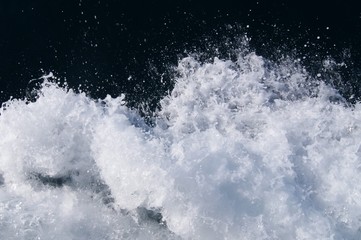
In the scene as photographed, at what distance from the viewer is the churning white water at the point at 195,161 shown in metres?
4.77

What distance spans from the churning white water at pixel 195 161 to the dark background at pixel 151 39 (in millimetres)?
310

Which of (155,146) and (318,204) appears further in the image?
(155,146)

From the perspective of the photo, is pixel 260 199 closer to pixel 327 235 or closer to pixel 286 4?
pixel 327 235

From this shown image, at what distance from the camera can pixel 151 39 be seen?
21.4 ft

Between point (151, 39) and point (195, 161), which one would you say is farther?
point (151, 39)

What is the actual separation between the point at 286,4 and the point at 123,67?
2584 millimetres

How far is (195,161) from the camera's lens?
492 centimetres

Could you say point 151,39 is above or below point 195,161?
above

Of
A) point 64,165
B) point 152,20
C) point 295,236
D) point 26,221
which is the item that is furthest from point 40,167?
point 295,236

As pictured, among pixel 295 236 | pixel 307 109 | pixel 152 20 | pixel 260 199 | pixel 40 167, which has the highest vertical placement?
pixel 152 20

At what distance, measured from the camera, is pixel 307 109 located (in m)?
5.82

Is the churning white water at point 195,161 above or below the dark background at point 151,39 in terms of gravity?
below

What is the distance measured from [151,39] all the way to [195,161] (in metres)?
2.36

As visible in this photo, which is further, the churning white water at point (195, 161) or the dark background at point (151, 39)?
the dark background at point (151, 39)
